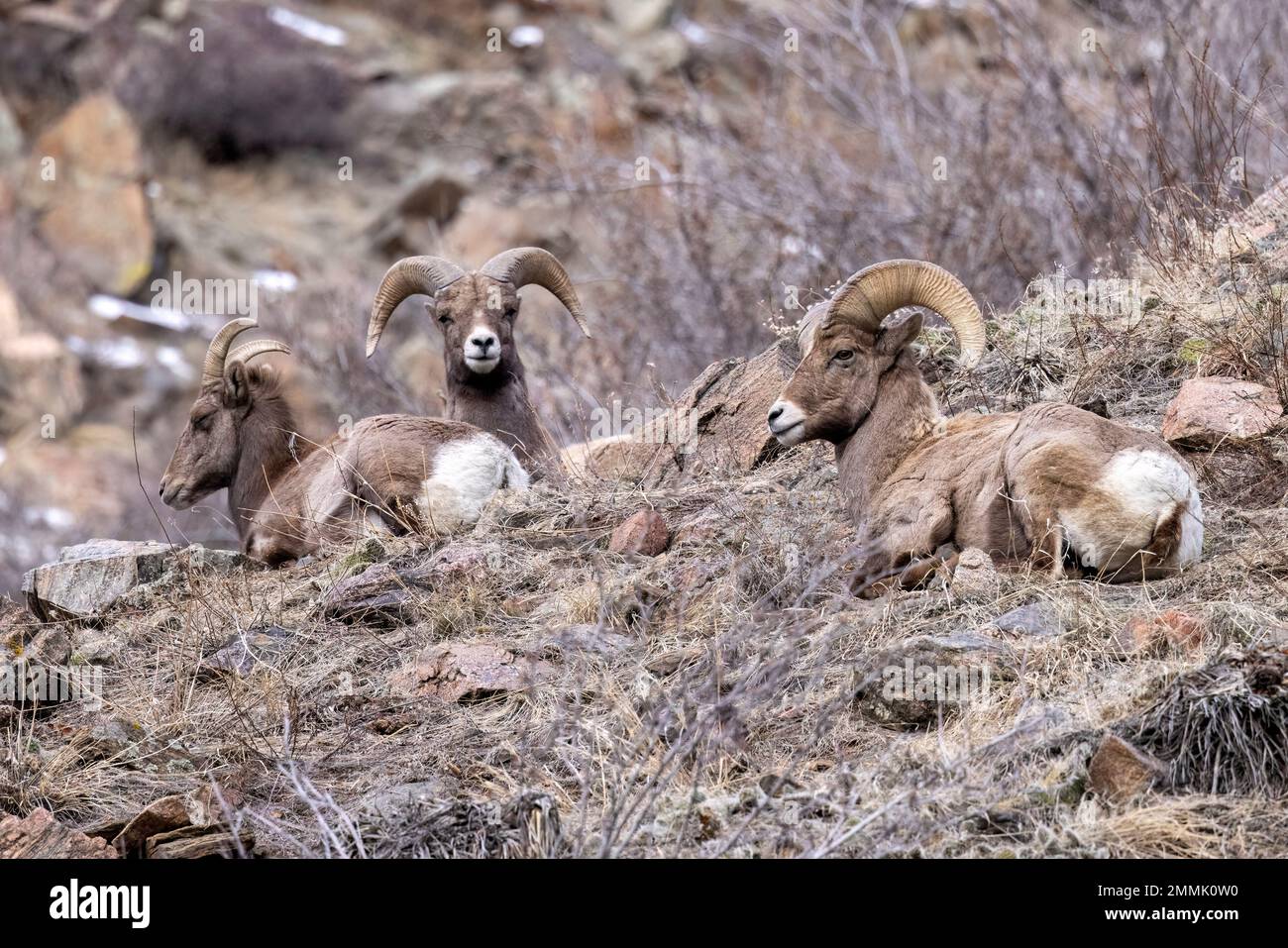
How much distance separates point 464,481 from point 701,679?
3.15 m

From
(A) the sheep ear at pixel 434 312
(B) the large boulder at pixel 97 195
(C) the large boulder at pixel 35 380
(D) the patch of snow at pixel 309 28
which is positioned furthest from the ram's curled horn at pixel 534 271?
(D) the patch of snow at pixel 309 28

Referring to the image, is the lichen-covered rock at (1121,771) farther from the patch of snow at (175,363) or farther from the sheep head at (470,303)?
the patch of snow at (175,363)

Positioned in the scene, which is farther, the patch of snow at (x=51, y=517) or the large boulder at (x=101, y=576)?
the patch of snow at (x=51, y=517)

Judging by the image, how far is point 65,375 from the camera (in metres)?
27.6

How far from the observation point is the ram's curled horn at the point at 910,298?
6355mm

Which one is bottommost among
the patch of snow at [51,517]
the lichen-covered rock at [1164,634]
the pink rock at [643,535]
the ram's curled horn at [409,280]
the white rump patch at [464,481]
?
the lichen-covered rock at [1164,634]

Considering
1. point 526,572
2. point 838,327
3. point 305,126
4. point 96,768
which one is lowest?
point 96,768

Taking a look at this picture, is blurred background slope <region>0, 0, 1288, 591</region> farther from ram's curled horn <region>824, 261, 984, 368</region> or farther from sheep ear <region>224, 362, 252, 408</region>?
ram's curled horn <region>824, 261, 984, 368</region>

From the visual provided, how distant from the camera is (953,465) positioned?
20.9ft

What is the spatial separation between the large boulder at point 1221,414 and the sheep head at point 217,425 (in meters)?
4.95

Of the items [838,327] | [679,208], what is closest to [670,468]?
[838,327]

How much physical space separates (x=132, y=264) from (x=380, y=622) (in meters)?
23.5

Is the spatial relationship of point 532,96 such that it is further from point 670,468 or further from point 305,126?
point 670,468

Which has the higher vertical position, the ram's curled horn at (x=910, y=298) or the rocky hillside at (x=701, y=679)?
the ram's curled horn at (x=910, y=298)
